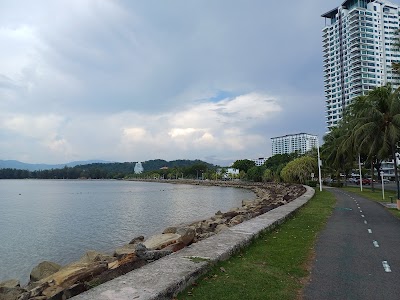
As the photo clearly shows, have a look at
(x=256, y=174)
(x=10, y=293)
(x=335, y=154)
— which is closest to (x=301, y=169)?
(x=335, y=154)

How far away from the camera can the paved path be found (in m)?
7.27

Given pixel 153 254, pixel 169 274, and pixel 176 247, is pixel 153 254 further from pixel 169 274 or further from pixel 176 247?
pixel 169 274

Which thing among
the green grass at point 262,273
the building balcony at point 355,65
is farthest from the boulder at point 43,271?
the building balcony at point 355,65

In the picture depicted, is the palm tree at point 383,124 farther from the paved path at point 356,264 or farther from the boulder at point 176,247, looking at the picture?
the boulder at point 176,247

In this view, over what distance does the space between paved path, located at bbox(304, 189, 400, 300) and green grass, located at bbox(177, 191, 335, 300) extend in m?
0.34

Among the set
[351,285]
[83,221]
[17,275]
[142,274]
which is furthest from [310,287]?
[83,221]

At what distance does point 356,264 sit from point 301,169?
201 feet

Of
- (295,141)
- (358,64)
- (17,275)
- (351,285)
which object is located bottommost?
(17,275)

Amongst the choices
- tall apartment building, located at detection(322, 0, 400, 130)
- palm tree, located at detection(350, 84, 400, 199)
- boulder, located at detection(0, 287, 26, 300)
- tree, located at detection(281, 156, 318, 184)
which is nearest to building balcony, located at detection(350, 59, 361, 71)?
tall apartment building, located at detection(322, 0, 400, 130)

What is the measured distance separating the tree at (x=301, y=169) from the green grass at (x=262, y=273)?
56.9 m

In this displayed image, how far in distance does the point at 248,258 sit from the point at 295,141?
19675 centimetres

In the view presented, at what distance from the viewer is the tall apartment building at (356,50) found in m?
146

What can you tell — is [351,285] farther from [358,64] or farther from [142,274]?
[358,64]

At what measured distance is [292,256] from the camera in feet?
33.4
